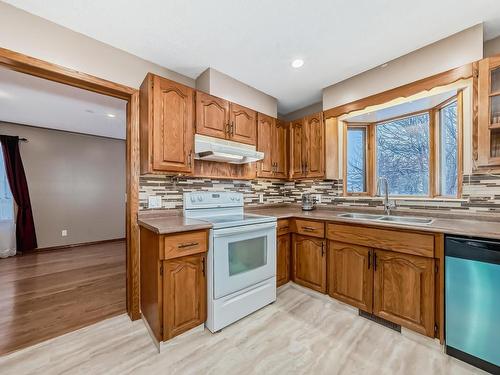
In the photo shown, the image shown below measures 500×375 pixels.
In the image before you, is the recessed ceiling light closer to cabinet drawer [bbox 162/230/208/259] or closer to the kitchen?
the kitchen

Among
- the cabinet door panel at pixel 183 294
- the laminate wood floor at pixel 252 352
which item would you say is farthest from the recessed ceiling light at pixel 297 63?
the laminate wood floor at pixel 252 352

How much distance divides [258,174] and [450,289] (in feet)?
6.49

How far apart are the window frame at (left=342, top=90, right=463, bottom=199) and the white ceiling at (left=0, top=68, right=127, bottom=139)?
317 cm

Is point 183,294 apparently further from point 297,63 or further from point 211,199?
point 297,63

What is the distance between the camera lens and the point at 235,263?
6.31ft

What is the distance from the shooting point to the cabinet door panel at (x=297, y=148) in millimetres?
2951

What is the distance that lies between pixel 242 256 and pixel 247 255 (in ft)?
0.20

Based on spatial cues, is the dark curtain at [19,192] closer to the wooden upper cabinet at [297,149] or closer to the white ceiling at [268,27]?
the white ceiling at [268,27]

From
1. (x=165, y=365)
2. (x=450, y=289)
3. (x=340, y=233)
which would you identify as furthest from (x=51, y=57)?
(x=450, y=289)

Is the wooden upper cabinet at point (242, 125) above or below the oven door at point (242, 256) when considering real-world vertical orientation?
above

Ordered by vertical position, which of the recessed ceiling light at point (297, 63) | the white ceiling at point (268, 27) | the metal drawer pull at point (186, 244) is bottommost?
the metal drawer pull at point (186, 244)

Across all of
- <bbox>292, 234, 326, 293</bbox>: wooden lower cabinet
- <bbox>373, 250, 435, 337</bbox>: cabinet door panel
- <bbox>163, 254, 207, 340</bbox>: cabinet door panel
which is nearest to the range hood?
<bbox>163, 254, 207, 340</bbox>: cabinet door panel

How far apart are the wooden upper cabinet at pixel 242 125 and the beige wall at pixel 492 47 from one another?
7.01 ft

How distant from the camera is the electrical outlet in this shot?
2.12 metres
